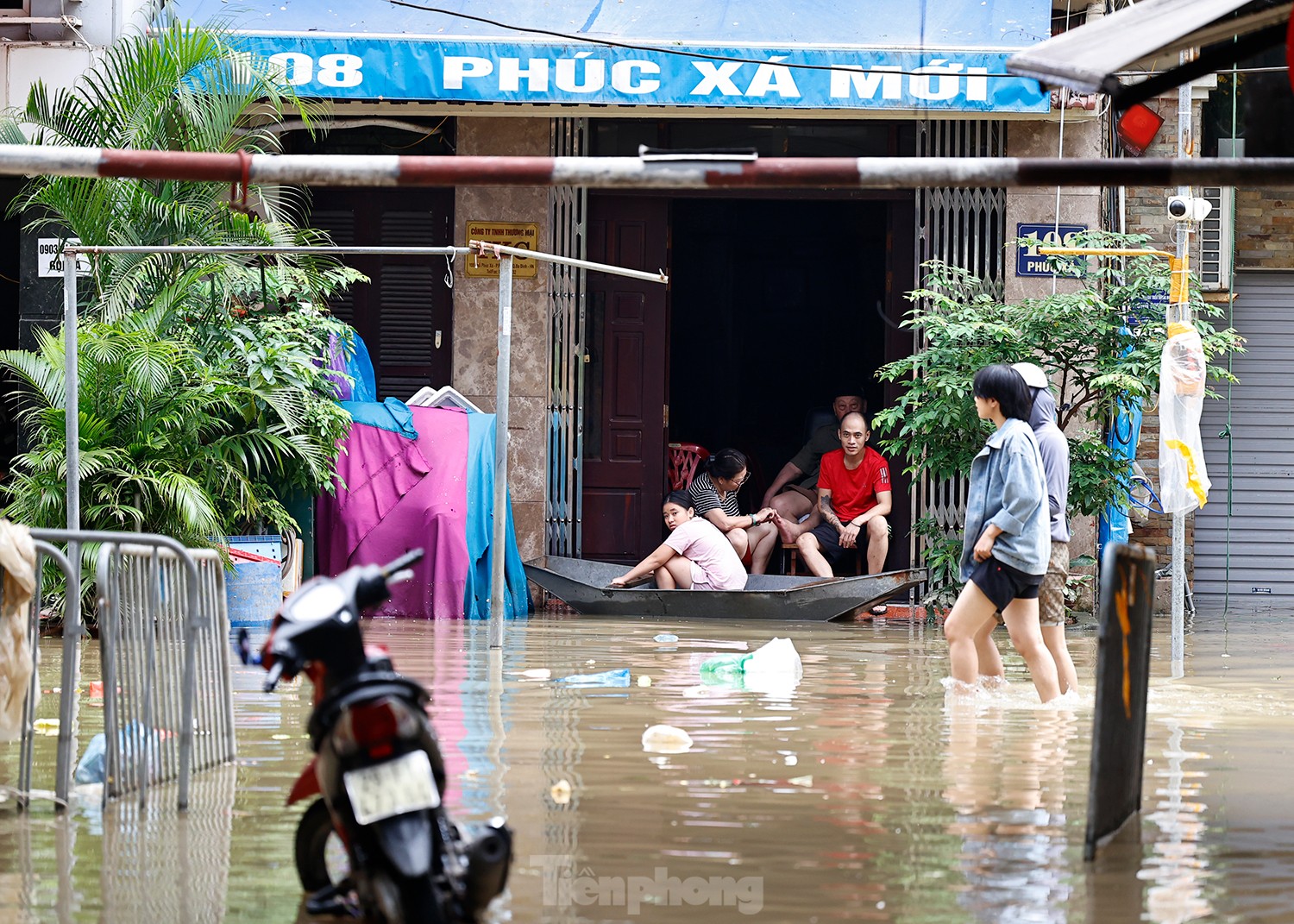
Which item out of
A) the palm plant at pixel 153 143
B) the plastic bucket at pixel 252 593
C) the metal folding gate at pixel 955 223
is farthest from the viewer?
the metal folding gate at pixel 955 223

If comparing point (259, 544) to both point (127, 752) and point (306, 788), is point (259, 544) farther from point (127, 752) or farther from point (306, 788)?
point (306, 788)

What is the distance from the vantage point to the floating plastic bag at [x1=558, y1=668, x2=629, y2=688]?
8602 mm

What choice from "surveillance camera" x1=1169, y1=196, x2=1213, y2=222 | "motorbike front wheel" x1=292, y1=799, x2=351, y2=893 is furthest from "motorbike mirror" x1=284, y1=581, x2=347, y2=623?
"surveillance camera" x1=1169, y1=196, x2=1213, y2=222

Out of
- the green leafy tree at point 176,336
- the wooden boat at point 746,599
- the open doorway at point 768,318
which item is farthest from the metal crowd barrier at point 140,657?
the open doorway at point 768,318

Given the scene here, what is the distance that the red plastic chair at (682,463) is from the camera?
51.3ft

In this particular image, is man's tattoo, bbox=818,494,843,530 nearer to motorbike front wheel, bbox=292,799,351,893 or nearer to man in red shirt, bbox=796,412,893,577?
man in red shirt, bbox=796,412,893,577

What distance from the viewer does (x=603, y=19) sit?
44.5 feet

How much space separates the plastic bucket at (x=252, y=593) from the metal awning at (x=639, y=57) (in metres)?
4.09

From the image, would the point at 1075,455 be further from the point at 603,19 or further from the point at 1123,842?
the point at 1123,842

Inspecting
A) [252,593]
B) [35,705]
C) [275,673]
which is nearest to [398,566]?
[275,673]

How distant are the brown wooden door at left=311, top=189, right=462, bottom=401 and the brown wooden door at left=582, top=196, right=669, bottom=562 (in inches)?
55.0

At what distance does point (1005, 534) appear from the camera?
24.9 ft

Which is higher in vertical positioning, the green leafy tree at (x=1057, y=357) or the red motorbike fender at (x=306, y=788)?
the green leafy tree at (x=1057, y=357)

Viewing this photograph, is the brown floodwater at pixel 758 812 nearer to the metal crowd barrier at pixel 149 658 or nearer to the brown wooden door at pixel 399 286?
the metal crowd barrier at pixel 149 658
